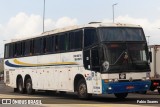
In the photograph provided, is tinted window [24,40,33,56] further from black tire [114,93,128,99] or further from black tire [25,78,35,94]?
black tire [114,93,128,99]

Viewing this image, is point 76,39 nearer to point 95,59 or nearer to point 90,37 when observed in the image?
point 90,37

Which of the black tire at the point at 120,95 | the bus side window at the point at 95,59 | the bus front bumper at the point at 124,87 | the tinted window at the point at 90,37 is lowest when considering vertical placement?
the black tire at the point at 120,95

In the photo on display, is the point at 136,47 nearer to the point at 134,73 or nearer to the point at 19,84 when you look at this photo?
the point at 134,73

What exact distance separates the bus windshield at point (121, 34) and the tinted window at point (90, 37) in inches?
14.7

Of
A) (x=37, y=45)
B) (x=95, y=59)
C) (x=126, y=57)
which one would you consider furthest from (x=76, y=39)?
(x=37, y=45)

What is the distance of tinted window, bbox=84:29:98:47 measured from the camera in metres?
20.7

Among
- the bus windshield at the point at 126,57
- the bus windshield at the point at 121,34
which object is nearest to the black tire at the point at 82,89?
the bus windshield at the point at 126,57

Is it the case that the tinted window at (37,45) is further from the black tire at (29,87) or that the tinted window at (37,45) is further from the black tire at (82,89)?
the black tire at (82,89)

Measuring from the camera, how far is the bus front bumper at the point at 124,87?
1989 cm

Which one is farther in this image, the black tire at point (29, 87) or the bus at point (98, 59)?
the black tire at point (29, 87)

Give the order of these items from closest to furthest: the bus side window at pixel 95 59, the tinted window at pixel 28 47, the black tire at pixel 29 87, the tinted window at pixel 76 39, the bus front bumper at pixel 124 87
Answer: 1. the bus front bumper at pixel 124 87
2. the bus side window at pixel 95 59
3. the tinted window at pixel 76 39
4. the tinted window at pixel 28 47
5. the black tire at pixel 29 87

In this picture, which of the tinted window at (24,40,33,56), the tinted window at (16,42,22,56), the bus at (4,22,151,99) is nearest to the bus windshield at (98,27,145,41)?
the bus at (4,22,151,99)

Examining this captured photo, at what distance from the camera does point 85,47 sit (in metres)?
21.2

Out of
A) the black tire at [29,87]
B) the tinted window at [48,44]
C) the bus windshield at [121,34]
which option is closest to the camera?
the bus windshield at [121,34]
